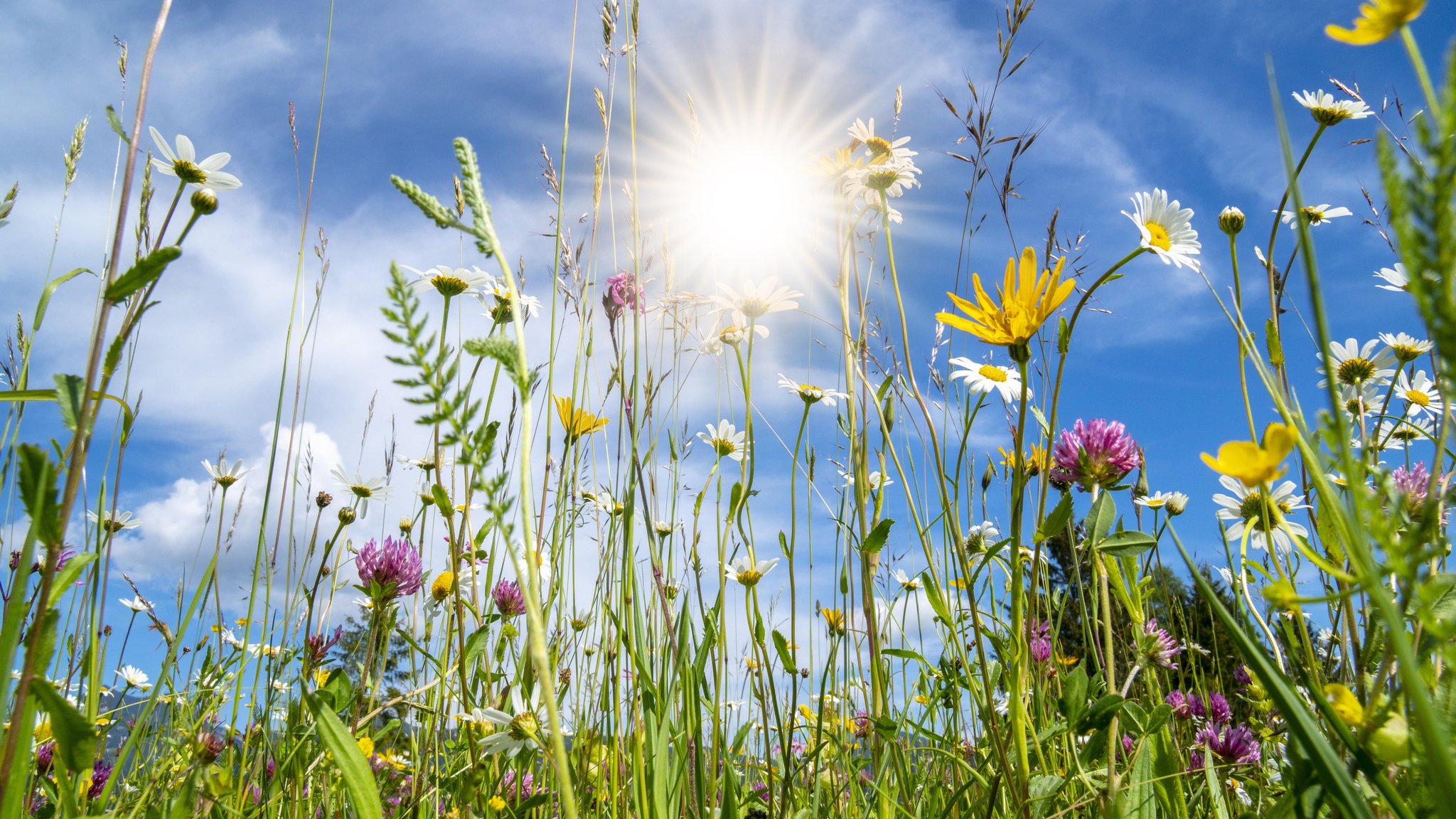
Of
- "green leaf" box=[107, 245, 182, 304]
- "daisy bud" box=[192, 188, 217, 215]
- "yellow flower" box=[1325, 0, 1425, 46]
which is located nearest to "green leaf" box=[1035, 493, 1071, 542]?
"yellow flower" box=[1325, 0, 1425, 46]

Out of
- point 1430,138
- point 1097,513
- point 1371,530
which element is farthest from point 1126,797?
point 1430,138

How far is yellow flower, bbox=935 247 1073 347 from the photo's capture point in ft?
2.58

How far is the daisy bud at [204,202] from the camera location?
0.82 m

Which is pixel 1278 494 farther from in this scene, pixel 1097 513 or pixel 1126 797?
pixel 1126 797

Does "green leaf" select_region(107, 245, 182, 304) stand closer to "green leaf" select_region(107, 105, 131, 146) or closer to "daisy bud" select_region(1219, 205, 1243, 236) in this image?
"green leaf" select_region(107, 105, 131, 146)

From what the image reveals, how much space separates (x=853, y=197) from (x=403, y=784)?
1674 millimetres

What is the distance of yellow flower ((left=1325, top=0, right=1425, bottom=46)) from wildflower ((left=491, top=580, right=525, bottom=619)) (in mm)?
1441

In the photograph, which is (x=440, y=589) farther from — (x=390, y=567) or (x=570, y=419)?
(x=570, y=419)

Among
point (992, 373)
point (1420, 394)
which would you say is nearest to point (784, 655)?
point (992, 373)

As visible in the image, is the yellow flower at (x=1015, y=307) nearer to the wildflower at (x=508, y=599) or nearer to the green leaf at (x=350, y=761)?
the green leaf at (x=350, y=761)

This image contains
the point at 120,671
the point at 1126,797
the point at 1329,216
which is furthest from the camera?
the point at 120,671

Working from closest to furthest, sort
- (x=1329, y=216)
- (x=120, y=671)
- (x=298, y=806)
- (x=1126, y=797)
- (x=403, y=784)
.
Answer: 1. (x=1126, y=797)
2. (x=298, y=806)
3. (x=1329, y=216)
4. (x=403, y=784)
5. (x=120, y=671)

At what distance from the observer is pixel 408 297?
379 mm

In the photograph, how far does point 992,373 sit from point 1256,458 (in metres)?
0.73
